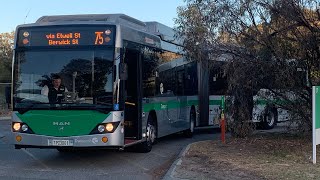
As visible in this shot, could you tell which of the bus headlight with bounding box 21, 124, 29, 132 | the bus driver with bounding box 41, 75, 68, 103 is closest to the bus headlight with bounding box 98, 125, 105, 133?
the bus driver with bounding box 41, 75, 68, 103

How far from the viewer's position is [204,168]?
9992 mm

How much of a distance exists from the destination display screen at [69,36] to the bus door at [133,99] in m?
1.51

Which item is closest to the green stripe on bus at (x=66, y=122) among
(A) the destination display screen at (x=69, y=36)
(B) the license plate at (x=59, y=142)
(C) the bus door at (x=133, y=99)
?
(B) the license plate at (x=59, y=142)

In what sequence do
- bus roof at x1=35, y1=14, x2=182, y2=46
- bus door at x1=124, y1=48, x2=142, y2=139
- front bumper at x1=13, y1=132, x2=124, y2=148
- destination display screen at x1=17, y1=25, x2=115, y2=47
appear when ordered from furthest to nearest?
bus door at x1=124, y1=48, x2=142, y2=139 < bus roof at x1=35, y1=14, x2=182, y2=46 < destination display screen at x1=17, y1=25, x2=115, y2=47 < front bumper at x1=13, y1=132, x2=124, y2=148

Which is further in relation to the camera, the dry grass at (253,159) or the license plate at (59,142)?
the license plate at (59,142)

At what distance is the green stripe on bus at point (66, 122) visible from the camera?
415 inches

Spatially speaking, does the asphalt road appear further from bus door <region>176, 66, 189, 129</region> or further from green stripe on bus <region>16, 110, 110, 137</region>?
bus door <region>176, 66, 189, 129</region>

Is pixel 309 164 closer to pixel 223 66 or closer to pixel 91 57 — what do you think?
pixel 223 66

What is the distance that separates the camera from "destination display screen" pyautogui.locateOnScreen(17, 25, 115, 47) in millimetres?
10812

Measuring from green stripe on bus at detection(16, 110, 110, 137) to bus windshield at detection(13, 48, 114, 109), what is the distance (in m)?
0.19

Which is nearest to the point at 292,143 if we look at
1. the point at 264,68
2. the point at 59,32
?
the point at 264,68

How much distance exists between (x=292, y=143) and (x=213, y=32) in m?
3.88

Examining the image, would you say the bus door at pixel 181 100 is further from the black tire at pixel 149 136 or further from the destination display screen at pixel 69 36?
the destination display screen at pixel 69 36

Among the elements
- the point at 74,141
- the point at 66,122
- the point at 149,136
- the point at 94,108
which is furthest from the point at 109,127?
the point at 149,136
